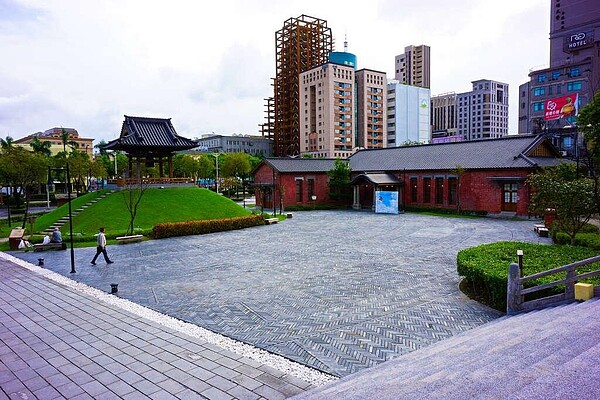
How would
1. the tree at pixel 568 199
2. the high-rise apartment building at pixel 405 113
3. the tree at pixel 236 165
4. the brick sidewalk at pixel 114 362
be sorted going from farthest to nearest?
the high-rise apartment building at pixel 405 113
the tree at pixel 236 165
the tree at pixel 568 199
the brick sidewalk at pixel 114 362

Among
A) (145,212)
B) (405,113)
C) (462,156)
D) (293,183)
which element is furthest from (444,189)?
(405,113)

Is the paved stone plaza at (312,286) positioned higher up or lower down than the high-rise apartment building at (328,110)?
lower down

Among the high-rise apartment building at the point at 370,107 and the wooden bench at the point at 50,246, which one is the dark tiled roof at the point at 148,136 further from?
the high-rise apartment building at the point at 370,107

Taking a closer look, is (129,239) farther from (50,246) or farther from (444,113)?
(444,113)

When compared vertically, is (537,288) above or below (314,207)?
above

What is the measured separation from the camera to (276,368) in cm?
768

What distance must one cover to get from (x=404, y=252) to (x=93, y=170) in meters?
47.9

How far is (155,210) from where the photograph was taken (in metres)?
31.8

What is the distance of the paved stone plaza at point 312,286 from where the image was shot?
30.3 ft

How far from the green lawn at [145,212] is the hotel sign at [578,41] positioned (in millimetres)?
71158

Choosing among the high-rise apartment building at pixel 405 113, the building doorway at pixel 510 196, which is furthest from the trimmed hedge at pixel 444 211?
the high-rise apartment building at pixel 405 113

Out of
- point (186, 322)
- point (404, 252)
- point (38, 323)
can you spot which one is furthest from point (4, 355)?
point (404, 252)

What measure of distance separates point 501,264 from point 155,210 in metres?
26.4

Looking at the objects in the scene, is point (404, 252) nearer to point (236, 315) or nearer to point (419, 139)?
point (236, 315)
